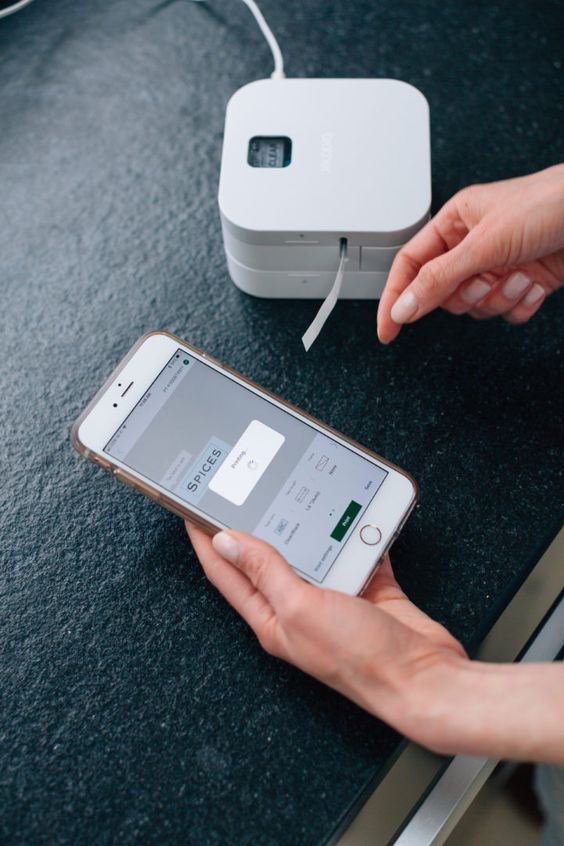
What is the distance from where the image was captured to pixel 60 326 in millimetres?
678

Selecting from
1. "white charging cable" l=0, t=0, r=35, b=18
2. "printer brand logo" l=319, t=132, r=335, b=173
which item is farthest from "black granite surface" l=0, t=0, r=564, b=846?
"printer brand logo" l=319, t=132, r=335, b=173

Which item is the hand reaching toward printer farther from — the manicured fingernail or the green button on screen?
the manicured fingernail

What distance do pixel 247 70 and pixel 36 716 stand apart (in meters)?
0.62

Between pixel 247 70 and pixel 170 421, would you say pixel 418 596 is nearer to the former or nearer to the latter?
pixel 170 421

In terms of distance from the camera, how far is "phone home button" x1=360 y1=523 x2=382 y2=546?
1.84ft

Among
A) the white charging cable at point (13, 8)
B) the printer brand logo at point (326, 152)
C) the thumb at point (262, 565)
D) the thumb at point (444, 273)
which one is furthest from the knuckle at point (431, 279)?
the white charging cable at point (13, 8)

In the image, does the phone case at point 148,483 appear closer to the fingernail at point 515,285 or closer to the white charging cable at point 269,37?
the fingernail at point 515,285

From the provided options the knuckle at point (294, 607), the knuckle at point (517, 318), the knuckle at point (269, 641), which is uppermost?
the knuckle at point (517, 318)

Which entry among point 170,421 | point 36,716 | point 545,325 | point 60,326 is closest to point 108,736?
point 36,716

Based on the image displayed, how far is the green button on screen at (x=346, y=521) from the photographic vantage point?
1.85 ft

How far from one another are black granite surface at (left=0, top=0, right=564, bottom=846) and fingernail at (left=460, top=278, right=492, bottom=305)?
0.04m

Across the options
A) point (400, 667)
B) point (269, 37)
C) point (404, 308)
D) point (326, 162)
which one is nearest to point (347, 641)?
point (400, 667)

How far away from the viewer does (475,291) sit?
0.64 metres

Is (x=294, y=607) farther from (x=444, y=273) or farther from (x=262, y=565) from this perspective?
(x=444, y=273)
